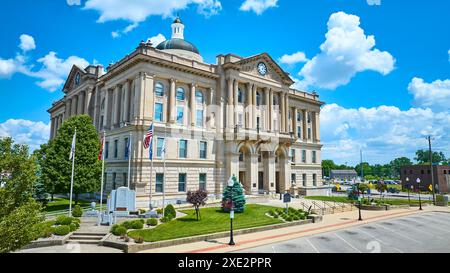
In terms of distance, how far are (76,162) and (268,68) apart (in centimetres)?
3311

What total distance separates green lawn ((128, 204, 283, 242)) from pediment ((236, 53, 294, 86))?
23700 millimetres

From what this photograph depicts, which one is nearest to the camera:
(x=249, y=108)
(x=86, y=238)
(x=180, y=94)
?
(x=86, y=238)

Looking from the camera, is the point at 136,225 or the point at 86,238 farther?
the point at 136,225

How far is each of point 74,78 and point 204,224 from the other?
47.1 metres

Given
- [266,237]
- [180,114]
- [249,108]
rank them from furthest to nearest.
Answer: [249,108]
[180,114]
[266,237]

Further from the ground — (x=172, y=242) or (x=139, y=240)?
(x=139, y=240)

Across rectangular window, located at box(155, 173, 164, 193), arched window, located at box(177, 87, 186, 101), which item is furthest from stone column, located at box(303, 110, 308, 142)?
rectangular window, located at box(155, 173, 164, 193)

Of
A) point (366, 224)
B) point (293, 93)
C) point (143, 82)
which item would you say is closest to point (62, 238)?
point (143, 82)

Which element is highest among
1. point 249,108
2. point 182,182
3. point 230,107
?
point 249,108

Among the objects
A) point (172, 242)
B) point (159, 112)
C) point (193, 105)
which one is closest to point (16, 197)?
point (172, 242)

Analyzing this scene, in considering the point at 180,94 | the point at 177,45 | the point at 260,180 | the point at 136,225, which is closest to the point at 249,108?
the point at 180,94

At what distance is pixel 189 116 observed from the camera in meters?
43.3

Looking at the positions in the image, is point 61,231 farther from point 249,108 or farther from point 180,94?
point 249,108
